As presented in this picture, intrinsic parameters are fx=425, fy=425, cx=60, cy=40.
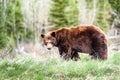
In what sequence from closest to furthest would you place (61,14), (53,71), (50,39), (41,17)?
(53,71), (50,39), (61,14), (41,17)

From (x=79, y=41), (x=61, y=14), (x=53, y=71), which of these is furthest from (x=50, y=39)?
(x=61, y=14)

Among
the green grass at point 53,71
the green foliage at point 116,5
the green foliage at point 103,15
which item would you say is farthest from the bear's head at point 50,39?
the green foliage at point 116,5

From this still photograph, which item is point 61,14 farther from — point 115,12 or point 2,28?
point 115,12

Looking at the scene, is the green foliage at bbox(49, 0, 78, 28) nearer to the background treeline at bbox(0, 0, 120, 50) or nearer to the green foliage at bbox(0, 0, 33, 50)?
the background treeline at bbox(0, 0, 120, 50)

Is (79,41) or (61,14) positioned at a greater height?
(79,41)

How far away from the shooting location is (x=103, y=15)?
73438 mm

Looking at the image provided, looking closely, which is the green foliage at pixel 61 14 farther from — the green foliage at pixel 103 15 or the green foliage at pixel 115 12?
the green foliage at pixel 115 12

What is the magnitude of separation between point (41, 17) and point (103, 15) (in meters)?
11.6

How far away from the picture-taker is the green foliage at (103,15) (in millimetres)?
68262

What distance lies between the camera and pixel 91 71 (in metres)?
7.70

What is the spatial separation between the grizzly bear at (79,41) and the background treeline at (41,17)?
48454 mm

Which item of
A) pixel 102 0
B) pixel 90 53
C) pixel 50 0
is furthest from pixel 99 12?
pixel 90 53

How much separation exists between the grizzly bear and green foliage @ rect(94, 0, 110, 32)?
180 feet

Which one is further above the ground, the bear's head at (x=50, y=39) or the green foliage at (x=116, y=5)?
the bear's head at (x=50, y=39)
